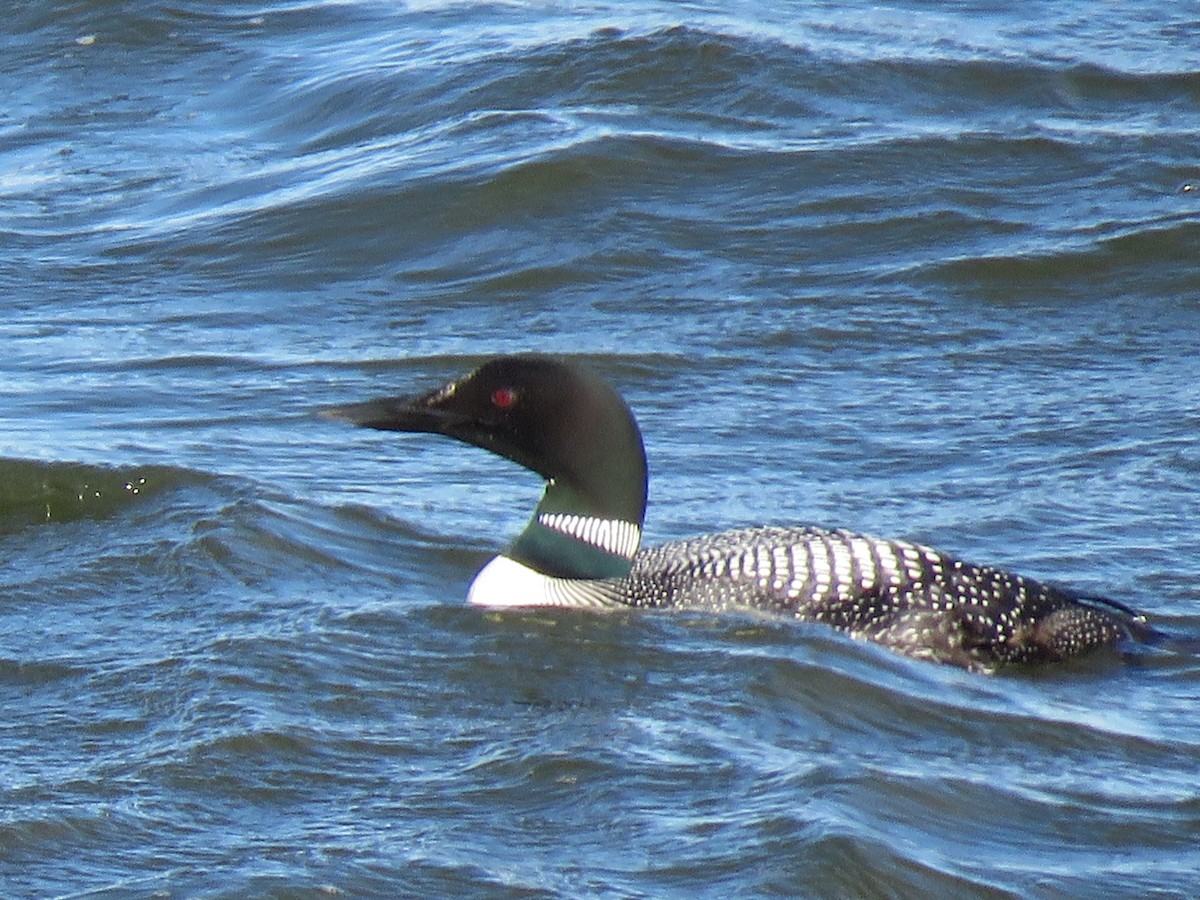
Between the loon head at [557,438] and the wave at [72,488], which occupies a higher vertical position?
the loon head at [557,438]

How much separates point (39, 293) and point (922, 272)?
3100mm

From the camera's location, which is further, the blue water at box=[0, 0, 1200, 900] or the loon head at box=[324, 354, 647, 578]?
the loon head at box=[324, 354, 647, 578]

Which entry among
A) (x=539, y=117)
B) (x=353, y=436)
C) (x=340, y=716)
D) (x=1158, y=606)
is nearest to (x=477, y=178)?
(x=539, y=117)

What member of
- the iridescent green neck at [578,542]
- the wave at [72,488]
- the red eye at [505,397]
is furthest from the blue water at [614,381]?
the red eye at [505,397]

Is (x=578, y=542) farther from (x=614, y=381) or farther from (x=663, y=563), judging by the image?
(x=614, y=381)

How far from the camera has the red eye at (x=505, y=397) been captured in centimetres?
571

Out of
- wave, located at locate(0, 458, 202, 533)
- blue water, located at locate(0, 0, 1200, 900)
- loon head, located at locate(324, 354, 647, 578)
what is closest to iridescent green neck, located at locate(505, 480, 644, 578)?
loon head, located at locate(324, 354, 647, 578)

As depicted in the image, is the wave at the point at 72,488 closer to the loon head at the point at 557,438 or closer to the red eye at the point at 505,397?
the loon head at the point at 557,438

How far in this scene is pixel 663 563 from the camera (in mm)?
5797

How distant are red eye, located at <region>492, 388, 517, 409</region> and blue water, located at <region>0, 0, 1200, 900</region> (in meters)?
0.48

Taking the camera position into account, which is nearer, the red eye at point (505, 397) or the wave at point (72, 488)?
the red eye at point (505, 397)

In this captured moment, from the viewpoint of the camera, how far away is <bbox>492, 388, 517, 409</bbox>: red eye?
5.71m

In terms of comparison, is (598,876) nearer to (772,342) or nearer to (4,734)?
(4,734)

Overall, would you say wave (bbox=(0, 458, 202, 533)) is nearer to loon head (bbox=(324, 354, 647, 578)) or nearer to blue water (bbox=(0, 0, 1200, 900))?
blue water (bbox=(0, 0, 1200, 900))
